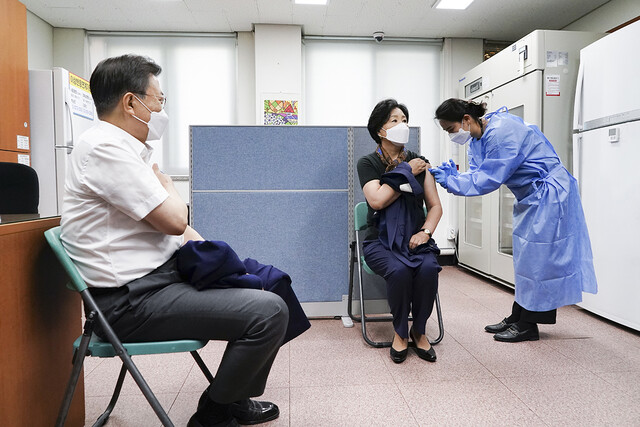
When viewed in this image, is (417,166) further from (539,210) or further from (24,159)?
(24,159)

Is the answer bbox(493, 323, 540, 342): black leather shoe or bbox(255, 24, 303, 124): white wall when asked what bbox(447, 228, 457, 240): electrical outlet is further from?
bbox(493, 323, 540, 342): black leather shoe

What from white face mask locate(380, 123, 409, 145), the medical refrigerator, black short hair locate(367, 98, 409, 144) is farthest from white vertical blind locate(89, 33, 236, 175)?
white face mask locate(380, 123, 409, 145)

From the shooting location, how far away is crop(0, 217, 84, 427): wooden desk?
0.97m

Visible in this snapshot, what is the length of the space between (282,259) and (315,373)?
2.80 feet

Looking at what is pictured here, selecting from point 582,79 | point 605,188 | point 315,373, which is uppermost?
point 582,79

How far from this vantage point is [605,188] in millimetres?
2436

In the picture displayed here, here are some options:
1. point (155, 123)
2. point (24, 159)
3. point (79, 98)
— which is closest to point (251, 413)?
point (155, 123)

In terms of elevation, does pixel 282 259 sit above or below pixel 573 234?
below

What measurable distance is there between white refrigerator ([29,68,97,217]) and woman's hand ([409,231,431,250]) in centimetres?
284

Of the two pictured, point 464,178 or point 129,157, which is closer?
point 129,157

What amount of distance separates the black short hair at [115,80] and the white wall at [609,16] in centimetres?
397

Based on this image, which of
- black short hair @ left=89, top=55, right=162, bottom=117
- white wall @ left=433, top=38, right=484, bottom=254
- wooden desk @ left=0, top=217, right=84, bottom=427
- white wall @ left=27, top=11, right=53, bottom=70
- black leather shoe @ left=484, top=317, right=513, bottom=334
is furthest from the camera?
white wall @ left=433, top=38, right=484, bottom=254

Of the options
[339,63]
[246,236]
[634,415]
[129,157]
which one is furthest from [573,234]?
[339,63]

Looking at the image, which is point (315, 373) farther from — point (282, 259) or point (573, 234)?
point (573, 234)
